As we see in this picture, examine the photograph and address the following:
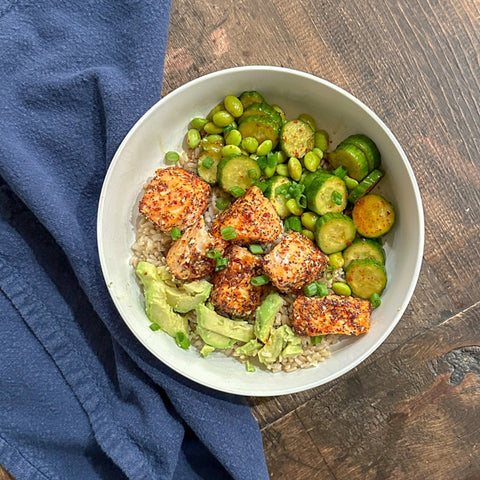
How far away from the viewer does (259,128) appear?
2.59 m

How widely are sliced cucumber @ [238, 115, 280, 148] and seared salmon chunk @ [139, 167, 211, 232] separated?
0.34 m

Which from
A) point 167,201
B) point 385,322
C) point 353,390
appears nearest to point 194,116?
point 167,201

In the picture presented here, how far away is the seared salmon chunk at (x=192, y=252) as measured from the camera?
8.00ft

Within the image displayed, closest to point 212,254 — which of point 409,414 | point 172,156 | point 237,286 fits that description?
point 237,286

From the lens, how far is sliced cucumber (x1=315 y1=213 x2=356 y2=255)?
99.3 inches

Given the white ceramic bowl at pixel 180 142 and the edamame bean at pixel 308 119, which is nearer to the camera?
the white ceramic bowl at pixel 180 142

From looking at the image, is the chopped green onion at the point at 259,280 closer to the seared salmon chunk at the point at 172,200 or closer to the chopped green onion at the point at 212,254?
the chopped green onion at the point at 212,254

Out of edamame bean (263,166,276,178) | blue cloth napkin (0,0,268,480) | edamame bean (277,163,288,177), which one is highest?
edamame bean (277,163,288,177)

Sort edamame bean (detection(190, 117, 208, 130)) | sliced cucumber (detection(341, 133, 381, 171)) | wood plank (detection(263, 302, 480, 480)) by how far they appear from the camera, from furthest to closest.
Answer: wood plank (detection(263, 302, 480, 480)) → edamame bean (detection(190, 117, 208, 130)) → sliced cucumber (detection(341, 133, 381, 171))

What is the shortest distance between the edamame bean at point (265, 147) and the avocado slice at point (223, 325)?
0.80m

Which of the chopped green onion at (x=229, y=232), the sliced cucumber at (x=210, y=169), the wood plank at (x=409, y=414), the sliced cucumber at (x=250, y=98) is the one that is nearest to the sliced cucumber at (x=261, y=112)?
the sliced cucumber at (x=250, y=98)

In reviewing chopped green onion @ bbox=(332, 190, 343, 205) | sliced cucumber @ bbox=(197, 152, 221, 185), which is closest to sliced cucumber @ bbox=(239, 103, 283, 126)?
sliced cucumber @ bbox=(197, 152, 221, 185)

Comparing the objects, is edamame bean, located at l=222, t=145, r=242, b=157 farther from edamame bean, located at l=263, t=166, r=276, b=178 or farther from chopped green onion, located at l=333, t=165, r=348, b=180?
chopped green onion, located at l=333, t=165, r=348, b=180

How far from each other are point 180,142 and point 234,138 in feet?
1.02
